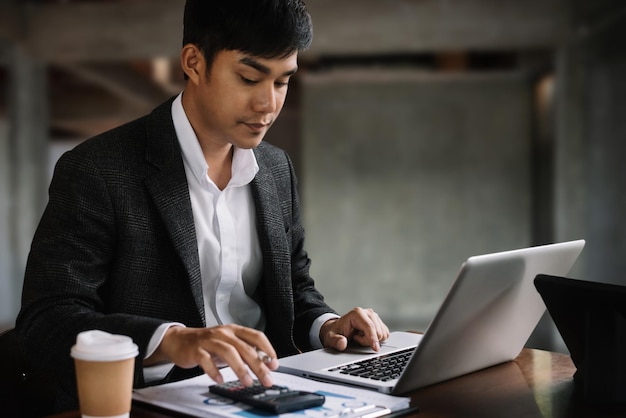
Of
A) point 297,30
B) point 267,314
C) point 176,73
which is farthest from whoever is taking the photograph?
point 176,73

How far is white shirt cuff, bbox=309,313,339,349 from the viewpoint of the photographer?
181cm

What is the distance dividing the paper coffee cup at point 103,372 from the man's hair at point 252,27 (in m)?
0.71

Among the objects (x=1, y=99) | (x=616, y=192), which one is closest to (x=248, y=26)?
(x=616, y=192)

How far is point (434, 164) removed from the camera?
818cm

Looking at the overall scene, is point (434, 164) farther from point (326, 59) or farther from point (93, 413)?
point (93, 413)

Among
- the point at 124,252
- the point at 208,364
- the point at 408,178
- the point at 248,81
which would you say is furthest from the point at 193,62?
the point at 408,178

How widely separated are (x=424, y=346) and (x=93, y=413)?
49 cm

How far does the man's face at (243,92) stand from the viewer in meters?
1.59

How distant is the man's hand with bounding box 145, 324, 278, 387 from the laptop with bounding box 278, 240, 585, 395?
19 centimetres

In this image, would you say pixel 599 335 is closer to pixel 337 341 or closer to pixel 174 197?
pixel 337 341

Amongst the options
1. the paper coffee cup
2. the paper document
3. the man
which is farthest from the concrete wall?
the paper coffee cup

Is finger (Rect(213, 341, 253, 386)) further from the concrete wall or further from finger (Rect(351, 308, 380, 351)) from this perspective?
the concrete wall

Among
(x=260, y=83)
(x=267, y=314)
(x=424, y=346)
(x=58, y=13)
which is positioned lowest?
(x=267, y=314)

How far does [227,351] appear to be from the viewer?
1187 mm
